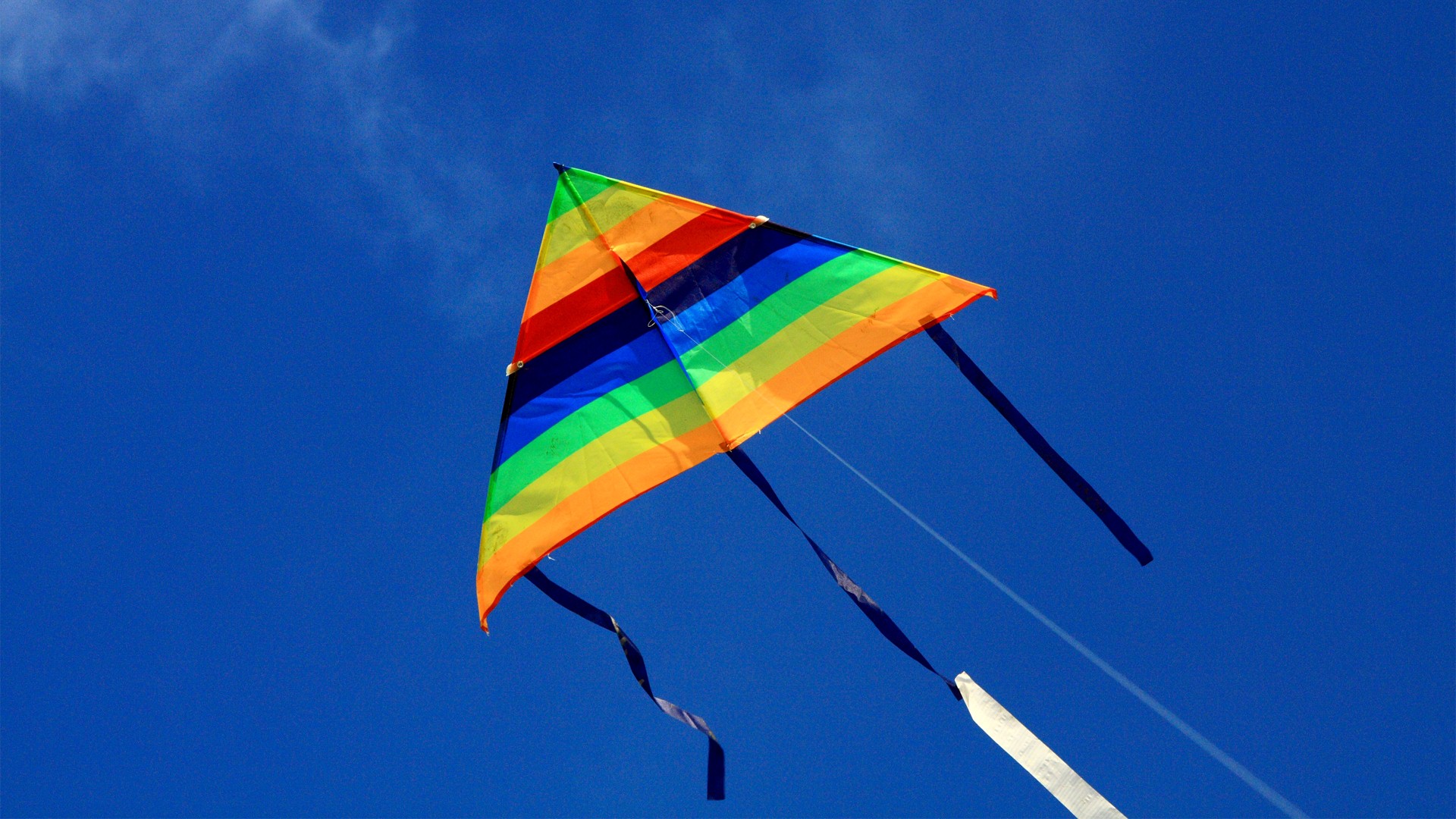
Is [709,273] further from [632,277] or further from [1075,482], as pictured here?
[1075,482]

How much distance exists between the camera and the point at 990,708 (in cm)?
1114

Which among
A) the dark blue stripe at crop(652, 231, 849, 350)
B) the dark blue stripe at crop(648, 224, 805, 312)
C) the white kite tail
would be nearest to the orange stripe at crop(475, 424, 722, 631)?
the dark blue stripe at crop(652, 231, 849, 350)

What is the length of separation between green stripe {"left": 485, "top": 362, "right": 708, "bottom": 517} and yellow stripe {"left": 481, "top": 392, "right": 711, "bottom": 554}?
0.14 ft

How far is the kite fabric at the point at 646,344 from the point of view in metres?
14.0

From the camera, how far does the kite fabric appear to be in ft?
45.8

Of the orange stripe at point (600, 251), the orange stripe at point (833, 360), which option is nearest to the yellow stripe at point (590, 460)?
the orange stripe at point (833, 360)

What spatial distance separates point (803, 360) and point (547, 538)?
149 inches

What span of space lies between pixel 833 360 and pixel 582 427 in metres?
3.20

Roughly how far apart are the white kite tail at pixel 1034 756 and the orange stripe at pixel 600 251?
6.41 m

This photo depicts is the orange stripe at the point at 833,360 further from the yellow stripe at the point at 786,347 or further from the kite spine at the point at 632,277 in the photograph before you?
the kite spine at the point at 632,277

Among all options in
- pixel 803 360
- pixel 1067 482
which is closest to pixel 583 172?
pixel 803 360

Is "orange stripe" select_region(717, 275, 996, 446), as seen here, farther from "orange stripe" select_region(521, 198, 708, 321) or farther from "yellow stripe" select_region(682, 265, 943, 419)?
"orange stripe" select_region(521, 198, 708, 321)

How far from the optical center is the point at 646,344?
14383mm

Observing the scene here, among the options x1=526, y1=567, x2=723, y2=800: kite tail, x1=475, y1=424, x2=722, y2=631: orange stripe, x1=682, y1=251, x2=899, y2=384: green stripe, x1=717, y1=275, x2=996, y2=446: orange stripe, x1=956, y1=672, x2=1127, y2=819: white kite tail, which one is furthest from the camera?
x1=682, y1=251, x2=899, y2=384: green stripe
